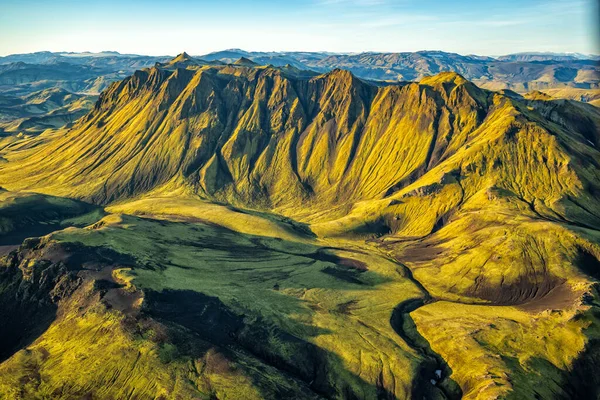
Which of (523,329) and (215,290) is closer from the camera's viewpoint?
(523,329)

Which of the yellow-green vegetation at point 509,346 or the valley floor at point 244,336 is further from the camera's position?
the yellow-green vegetation at point 509,346

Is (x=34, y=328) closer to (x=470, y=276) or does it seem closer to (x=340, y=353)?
(x=340, y=353)

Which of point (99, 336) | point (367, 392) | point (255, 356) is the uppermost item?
point (99, 336)

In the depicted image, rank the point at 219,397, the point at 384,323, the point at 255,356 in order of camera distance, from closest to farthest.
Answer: the point at 219,397, the point at 255,356, the point at 384,323

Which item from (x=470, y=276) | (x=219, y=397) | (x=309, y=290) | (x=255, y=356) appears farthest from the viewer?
(x=470, y=276)

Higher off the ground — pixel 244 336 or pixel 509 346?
pixel 244 336

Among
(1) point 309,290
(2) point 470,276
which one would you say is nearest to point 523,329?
(2) point 470,276

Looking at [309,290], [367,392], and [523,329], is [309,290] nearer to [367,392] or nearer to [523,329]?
[367,392]

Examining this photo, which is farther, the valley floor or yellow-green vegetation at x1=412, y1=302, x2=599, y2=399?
yellow-green vegetation at x1=412, y1=302, x2=599, y2=399

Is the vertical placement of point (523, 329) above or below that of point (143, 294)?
below

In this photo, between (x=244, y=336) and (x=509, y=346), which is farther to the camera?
(x=509, y=346)
